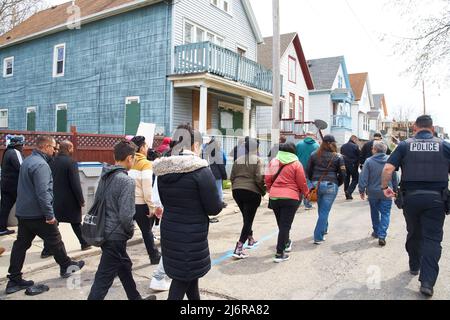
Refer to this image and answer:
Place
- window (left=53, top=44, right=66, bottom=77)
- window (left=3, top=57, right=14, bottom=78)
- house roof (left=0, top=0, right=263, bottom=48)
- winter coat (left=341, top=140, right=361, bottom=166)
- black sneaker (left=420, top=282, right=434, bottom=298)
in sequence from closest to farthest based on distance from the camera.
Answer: black sneaker (left=420, top=282, right=434, bottom=298)
winter coat (left=341, top=140, right=361, bottom=166)
house roof (left=0, top=0, right=263, bottom=48)
window (left=53, top=44, right=66, bottom=77)
window (left=3, top=57, right=14, bottom=78)

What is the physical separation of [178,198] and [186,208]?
11 centimetres

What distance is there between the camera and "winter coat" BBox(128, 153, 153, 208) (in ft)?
15.7

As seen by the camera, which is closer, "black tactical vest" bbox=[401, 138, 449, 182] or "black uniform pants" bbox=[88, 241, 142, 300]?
"black uniform pants" bbox=[88, 241, 142, 300]

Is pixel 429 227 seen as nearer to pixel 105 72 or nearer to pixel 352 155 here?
pixel 352 155

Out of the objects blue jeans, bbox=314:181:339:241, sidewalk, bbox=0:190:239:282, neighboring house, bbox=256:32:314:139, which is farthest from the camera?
neighboring house, bbox=256:32:314:139

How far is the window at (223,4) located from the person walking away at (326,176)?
12772mm

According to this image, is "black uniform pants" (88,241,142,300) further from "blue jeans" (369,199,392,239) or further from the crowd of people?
"blue jeans" (369,199,392,239)

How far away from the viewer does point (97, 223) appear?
3512mm

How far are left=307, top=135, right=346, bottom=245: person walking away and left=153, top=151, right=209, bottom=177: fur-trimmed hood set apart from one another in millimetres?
3594

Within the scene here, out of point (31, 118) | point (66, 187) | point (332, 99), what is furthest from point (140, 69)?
point (332, 99)

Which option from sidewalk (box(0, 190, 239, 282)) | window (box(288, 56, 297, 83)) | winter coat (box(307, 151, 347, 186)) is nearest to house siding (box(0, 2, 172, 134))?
sidewalk (box(0, 190, 239, 282))

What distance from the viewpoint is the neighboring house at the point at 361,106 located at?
4047cm
